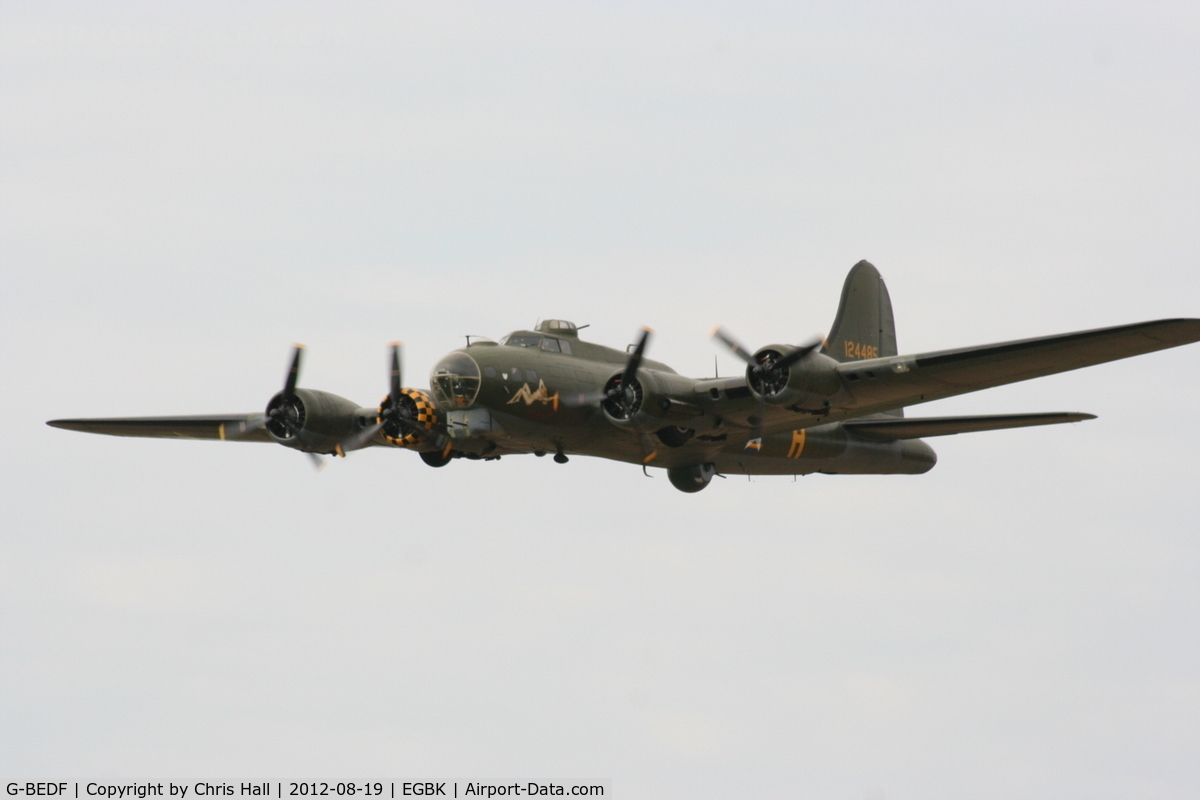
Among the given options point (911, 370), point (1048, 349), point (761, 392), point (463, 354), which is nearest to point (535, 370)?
point (463, 354)

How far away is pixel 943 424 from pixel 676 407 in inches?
271

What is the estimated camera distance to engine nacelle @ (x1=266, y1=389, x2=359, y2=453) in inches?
1221

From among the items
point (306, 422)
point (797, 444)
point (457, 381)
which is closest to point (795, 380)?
point (797, 444)

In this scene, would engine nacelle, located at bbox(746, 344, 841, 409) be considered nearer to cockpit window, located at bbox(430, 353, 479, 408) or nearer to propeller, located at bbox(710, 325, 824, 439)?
propeller, located at bbox(710, 325, 824, 439)

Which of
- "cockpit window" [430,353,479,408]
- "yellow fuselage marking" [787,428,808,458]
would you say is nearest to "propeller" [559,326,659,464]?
"cockpit window" [430,353,479,408]

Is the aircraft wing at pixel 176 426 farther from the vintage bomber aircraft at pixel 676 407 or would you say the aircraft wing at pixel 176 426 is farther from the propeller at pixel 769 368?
the propeller at pixel 769 368

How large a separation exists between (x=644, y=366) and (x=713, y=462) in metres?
2.80

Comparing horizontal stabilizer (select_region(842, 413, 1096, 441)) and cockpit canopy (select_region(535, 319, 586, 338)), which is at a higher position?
cockpit canopy (select_region(535, 319, 586, 338))

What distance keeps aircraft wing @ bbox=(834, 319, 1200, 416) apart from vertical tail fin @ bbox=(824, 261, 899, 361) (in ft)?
21.3

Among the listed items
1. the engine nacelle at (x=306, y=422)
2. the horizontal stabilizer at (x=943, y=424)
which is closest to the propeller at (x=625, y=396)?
the engine nacelle at (x=306, y=422)

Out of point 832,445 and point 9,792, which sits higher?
point 832,445

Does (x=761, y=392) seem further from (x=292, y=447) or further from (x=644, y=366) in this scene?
(x=292, y=447)

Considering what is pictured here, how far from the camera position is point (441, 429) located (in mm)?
29328

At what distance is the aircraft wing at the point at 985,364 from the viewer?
77.4 feet
